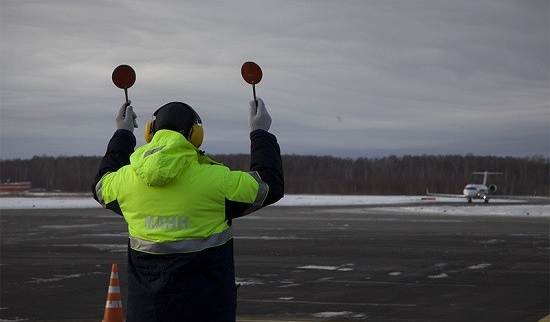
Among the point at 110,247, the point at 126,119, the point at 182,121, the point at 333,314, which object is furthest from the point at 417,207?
the point at 182,121

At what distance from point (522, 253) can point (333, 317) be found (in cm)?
1143

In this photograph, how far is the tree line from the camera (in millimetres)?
136500

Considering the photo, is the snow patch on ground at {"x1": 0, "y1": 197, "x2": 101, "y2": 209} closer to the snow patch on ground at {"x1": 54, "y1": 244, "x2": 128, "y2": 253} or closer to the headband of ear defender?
the snow patch on ground at {"x1": 54, "y1": 244, "x2": 128, "y2": 253}

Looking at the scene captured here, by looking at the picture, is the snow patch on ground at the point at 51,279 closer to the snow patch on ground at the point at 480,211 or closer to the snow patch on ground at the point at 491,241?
the snow patch on ground at the point at 491,241

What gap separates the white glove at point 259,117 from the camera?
398cm

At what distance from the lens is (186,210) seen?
384 cm

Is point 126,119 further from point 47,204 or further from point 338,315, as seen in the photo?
point 47,204

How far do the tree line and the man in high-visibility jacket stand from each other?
123 meters

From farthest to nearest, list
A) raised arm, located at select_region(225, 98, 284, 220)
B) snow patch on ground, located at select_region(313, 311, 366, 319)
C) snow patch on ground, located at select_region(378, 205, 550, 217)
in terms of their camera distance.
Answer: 1. snow patch on ground, located at select_region(378, 205, 550, 217)
2. snow patch on ground, located at select_region(313, 311, 366, 319)
3. raised arm, located at select_region(225, 98, 284, 220)

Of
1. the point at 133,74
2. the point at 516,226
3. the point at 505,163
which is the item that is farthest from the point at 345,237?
the point at 505,163

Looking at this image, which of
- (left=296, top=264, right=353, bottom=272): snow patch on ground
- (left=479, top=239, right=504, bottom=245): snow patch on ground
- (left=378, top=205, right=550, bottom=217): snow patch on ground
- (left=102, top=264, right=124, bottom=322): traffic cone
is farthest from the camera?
(left=378, top=205, right=550, bottom=217): snow patch on ground

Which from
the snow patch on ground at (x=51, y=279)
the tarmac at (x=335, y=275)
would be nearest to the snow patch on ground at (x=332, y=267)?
the tarmac at (x=335, y=275)

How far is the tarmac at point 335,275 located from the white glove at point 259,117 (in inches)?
269

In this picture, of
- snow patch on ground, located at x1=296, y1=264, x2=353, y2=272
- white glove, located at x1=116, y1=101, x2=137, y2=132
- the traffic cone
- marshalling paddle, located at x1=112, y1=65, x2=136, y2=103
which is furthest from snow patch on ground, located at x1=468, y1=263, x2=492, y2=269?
marshalling paddle, located at x1=112, y1=65, x2=136, y2=103
